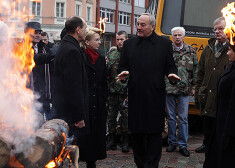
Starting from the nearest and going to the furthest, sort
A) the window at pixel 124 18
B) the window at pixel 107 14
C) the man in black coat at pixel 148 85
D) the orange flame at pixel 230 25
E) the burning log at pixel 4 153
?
the burning log at pixel 4 153 → the orange flame at pixel 230 25 → the man in black coat at pixel 148 85 → the window at pixel 107 14 → the window at pixel 124 18

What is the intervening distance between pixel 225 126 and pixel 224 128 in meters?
0.03

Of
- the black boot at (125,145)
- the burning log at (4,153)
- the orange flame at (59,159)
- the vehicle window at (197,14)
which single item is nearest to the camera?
the burning log at (4,153)

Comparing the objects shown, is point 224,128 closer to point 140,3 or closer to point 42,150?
point 42,150

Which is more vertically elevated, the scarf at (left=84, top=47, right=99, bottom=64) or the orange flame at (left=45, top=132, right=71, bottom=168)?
the scarf at (left=84, top=47, right=99, bottom=64)

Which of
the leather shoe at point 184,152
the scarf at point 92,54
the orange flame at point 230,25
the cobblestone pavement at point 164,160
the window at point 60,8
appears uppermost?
the window at point 60,8

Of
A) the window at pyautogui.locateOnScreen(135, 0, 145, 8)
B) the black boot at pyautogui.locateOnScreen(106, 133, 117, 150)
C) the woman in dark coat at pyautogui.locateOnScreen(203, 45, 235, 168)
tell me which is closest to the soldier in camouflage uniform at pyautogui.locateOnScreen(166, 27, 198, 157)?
the black boot at pyautogui.locateOnScreen(106, 133, 117, 150)

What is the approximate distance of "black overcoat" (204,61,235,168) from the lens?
3.72 m

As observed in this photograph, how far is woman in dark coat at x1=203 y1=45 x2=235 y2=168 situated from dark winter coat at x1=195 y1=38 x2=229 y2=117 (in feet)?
6.21

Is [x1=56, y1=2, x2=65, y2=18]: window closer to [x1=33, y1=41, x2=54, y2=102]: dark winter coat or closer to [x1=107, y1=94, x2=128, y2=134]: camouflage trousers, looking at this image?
[x1=33, y1=41, x2=54, y2=102]: dark winter coat

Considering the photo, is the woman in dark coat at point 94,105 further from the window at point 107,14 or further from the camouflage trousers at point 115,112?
the window at point 107,14

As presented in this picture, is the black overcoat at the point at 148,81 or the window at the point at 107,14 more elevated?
the window at the point at 107,14

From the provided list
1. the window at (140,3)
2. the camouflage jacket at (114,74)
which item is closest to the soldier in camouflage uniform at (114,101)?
the camouflage jacket at (114,74)

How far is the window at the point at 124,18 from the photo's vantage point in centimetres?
5131

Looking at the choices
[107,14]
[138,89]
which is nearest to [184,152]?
[138,89]
